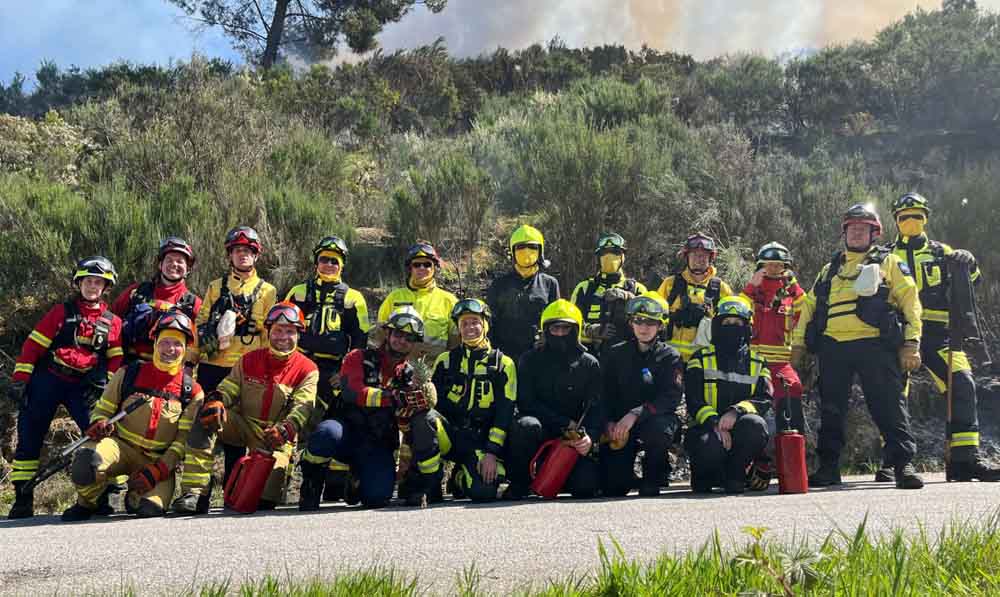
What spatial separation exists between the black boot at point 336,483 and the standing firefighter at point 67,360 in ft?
7.42

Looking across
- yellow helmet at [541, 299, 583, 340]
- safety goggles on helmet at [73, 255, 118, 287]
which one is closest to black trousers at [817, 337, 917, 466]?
yellow helmet at [541, 299, 583, 340]

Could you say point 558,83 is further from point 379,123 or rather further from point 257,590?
point 257,590

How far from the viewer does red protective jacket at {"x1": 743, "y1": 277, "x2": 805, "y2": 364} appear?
837cm

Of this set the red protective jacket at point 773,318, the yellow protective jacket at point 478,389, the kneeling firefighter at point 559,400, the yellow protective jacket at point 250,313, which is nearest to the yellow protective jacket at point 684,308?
the red protective jacket at point 773,318

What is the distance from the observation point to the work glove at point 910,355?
758 cm

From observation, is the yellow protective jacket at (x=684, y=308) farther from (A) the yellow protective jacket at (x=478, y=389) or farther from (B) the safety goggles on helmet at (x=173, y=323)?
(B) the safety goggles on helmet at (x=173, y=323)

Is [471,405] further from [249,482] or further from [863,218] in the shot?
[863,218]

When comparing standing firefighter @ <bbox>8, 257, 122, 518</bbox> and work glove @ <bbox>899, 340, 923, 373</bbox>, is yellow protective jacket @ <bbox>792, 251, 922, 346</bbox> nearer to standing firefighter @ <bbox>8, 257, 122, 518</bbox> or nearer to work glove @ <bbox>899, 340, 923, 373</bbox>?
work glove @ <bbox>899, 340, 923, 373</bbox>

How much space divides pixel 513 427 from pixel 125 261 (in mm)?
5995

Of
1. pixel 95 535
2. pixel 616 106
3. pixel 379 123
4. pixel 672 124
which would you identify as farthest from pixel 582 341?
pixel 379 123

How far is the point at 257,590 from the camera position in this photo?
3.59 meters

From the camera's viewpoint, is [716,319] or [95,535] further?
[716,319]

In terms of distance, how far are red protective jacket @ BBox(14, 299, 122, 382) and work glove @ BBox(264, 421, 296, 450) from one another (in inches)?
73.3

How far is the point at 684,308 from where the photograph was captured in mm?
8477
